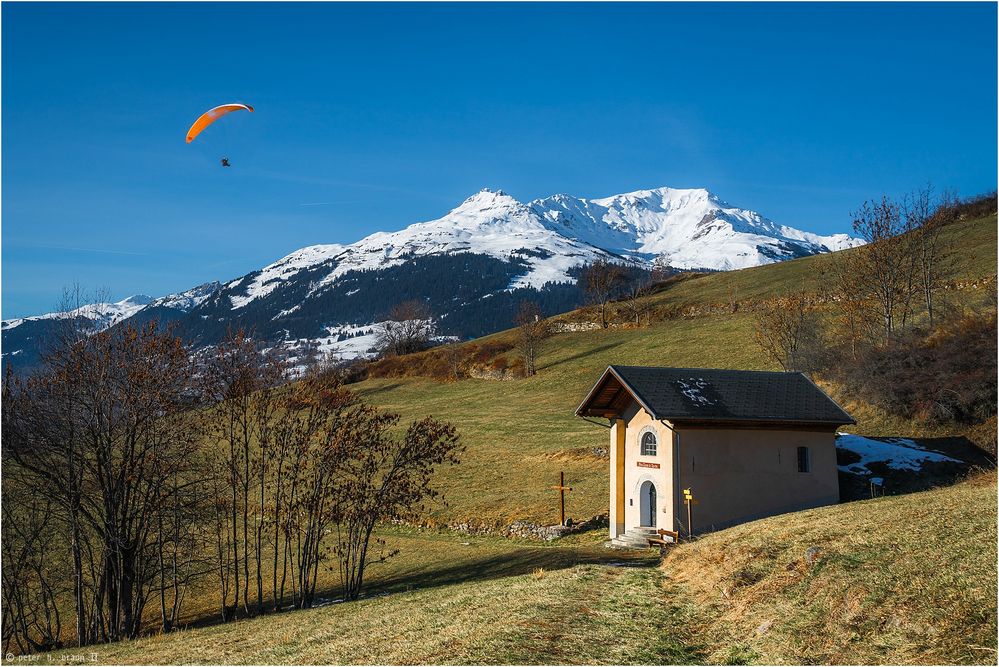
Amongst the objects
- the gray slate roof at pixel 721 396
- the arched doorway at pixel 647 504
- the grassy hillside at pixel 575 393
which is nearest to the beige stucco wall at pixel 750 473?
the gray slate roof at pixel 721 396

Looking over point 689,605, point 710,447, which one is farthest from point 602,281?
point 689,605

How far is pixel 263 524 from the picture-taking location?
25.0 m

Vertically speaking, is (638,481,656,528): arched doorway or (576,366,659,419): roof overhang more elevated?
(576,366,659,419): roof overhang

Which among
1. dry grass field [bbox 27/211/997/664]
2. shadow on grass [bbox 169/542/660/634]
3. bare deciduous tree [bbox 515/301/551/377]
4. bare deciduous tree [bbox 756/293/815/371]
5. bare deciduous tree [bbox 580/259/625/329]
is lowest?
shadow on grass [bbox 169/542/660/634]

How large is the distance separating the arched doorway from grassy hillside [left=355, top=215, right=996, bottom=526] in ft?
15.4

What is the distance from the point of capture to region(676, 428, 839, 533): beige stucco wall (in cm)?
2880

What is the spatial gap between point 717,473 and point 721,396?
117 inches

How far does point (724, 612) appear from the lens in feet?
44.5

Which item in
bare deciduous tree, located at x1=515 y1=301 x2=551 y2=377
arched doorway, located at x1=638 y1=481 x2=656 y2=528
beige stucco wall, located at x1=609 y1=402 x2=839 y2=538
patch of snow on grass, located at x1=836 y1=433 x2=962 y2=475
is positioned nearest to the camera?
beige stucco wall, located at x1=609 y1=402 x2=839 y2=538

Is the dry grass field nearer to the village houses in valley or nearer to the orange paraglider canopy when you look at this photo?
the village houses in valley

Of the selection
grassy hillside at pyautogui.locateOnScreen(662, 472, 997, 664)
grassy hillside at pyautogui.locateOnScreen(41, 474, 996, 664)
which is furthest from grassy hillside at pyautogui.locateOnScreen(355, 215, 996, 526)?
grassy hillside at pyautogui.locateOnScreen(662, 472, 997, 664)

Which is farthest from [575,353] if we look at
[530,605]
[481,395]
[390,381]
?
[530,605]

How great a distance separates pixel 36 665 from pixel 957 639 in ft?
53.3

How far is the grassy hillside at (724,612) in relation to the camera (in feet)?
36.3
